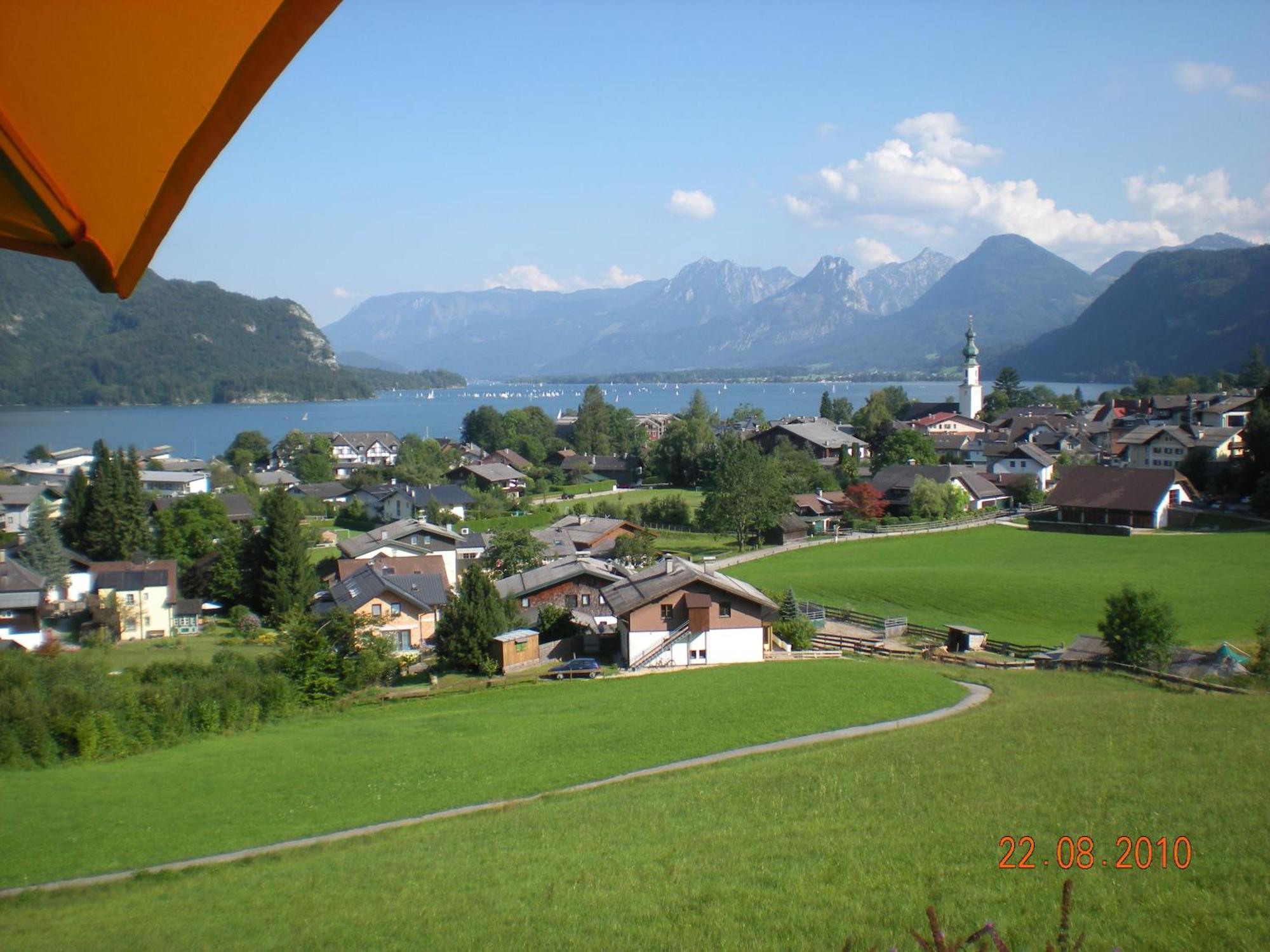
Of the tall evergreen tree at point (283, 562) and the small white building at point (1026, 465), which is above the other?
the small white building at point (1026, 465)

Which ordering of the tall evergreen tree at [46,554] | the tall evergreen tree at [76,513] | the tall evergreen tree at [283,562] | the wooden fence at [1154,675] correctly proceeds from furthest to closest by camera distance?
1. the tall evergreen tree at [76,513]
2. the tall evergreen tree at [46,554]
3. the tall evergreen tree at [283,562]
4. the wooden fence at [1154,675]

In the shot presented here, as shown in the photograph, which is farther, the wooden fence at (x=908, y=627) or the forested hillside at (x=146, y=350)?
the forested hillside at (x=146, y=350)

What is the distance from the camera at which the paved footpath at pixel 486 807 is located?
370 inches

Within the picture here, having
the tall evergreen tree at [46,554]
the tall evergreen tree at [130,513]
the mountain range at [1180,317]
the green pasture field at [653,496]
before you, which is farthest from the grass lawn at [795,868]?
the mountain range at [1180,317]

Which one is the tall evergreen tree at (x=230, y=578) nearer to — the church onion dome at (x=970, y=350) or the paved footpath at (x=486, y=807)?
the paved footpath at (x=486, y=807)

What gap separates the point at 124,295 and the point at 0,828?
13.0 metres

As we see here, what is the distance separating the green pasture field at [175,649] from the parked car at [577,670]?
7.83 meters

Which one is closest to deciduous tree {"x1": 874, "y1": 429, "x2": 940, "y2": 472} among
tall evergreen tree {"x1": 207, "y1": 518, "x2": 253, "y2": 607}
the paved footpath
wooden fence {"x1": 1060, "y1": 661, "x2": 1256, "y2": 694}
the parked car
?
wooden fence {"x1": 1060, "y1": 661, "x2": 1256, "y2": 694}

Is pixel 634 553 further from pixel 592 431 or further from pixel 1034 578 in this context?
pixel 592 431

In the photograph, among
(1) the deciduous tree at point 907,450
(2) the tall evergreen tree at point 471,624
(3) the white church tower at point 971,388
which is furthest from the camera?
(3) the white church tower at point 971,388

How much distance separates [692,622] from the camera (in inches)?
843

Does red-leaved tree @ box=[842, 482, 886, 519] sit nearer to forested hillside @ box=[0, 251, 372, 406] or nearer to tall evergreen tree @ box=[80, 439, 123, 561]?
tall evergreen tree @ box=[80, 439, 123, 561]

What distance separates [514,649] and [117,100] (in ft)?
69.9
